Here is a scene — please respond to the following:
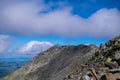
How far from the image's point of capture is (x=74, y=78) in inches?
2287

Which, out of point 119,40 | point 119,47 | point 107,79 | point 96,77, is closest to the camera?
point 107,79

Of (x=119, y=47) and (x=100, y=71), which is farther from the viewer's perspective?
(x=119, y=47)

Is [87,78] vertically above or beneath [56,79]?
beneath

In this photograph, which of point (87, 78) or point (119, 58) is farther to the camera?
point (119, 58)

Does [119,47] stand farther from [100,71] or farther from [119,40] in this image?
[100,71]

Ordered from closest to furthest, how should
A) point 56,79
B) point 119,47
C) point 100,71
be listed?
point 100,71 → point 119,47 → point 56,79

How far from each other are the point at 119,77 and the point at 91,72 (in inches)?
229

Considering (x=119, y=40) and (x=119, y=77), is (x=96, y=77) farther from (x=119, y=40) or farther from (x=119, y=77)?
(x=119, y=40)

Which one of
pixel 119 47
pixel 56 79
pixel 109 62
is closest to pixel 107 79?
pixel 109 62

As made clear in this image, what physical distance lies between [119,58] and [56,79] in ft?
387

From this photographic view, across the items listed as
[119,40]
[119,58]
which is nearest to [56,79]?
[119,40]

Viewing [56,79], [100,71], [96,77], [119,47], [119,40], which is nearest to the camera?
[96,77]

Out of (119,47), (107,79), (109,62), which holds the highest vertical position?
(119,47)

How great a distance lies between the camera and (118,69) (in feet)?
138
